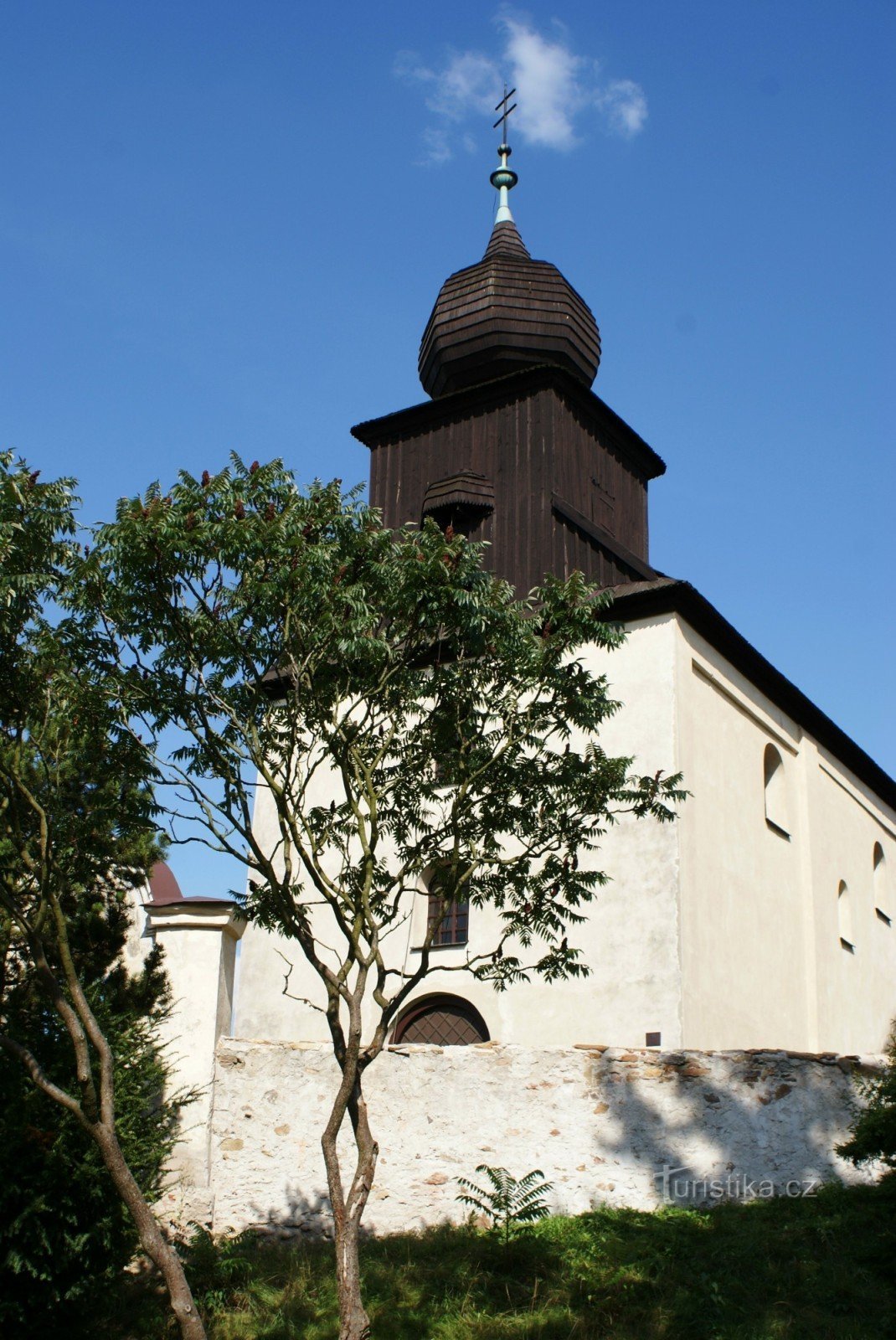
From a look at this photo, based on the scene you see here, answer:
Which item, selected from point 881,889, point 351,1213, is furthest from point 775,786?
point 351,1213

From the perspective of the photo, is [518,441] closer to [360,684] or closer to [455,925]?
[455,925]

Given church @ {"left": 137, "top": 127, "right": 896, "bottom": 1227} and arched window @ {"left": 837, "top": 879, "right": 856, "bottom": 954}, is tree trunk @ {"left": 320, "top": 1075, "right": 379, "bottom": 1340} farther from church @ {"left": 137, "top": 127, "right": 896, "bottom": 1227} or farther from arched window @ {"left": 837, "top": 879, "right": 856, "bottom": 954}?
arched window @ {"left": 837, "top": 879, "right": 856, "bottom": 954}

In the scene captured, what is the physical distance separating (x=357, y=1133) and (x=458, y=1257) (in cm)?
251

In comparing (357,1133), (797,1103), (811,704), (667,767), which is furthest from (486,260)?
(357,1133)

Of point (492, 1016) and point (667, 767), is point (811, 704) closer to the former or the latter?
point (667, 767)

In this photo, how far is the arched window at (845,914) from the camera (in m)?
21.3

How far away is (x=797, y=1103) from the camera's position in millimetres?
11680

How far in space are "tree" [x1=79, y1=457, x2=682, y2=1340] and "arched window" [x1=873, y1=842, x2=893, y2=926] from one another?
45.0ft

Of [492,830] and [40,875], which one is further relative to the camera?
[492,830]

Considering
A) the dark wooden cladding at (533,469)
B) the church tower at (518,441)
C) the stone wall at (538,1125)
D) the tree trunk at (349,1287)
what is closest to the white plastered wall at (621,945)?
the church tower at (518,441)

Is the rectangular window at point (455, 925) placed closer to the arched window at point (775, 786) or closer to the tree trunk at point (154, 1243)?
the arched window at point (775, 786)

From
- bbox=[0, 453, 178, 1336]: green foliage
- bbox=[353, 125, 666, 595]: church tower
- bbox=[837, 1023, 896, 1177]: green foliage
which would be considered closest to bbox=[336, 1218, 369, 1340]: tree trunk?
bbox=[0, 453, 178, 1336]: green foliage

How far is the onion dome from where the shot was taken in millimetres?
21625

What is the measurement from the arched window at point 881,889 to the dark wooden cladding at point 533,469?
7.12 metres
